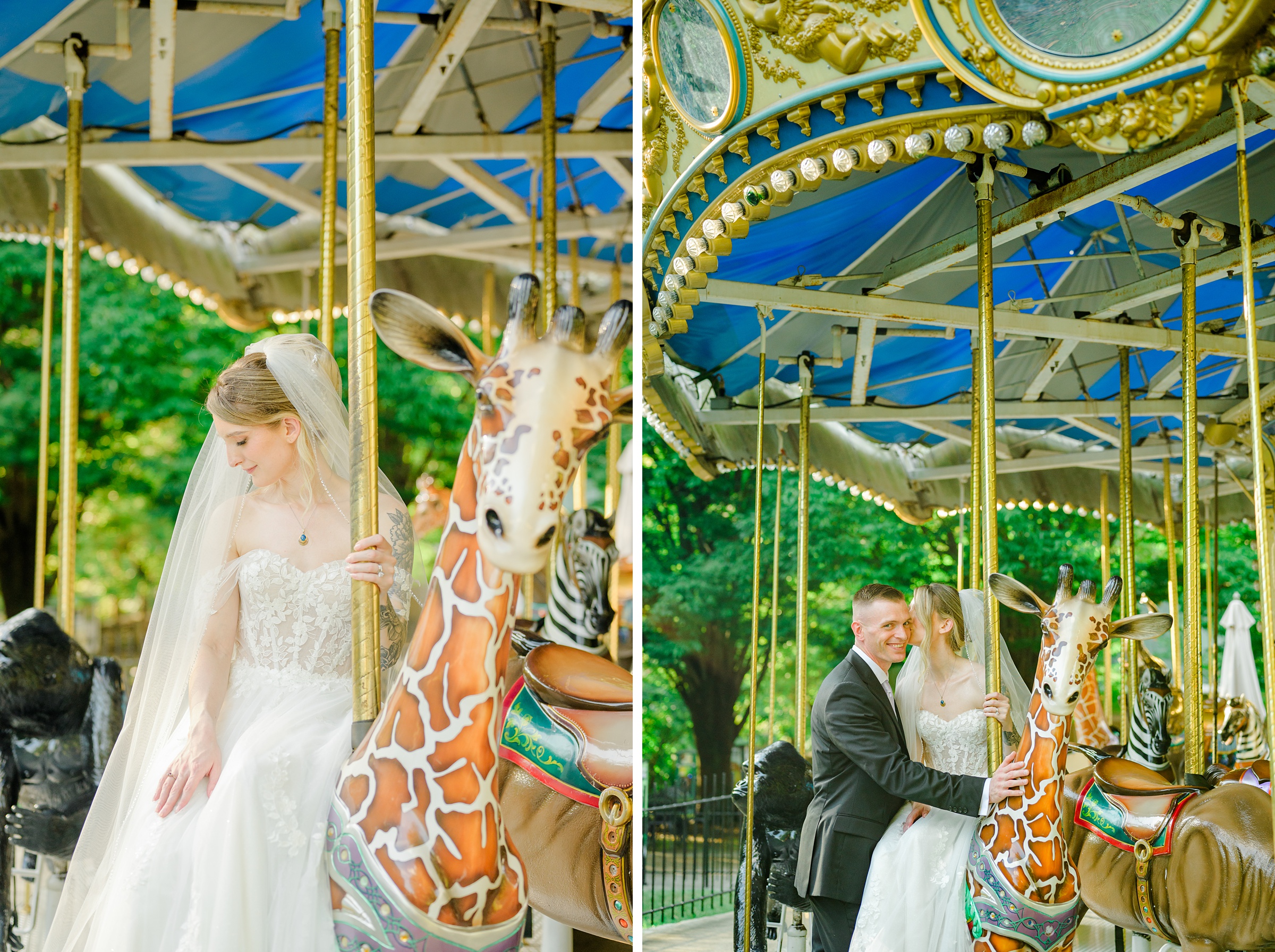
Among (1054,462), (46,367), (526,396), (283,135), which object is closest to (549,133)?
(283,135)

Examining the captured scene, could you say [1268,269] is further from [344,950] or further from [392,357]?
[392,357]

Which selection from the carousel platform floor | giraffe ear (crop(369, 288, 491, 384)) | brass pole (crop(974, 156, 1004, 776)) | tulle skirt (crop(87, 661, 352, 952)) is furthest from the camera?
the carousel platform floor

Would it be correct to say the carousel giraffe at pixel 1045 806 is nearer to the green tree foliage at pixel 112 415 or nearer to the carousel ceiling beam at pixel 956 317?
the carousel ceiling beam at pixel 956 317

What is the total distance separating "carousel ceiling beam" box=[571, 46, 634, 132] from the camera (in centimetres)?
488

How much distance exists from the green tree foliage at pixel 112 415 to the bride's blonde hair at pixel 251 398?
9412mm

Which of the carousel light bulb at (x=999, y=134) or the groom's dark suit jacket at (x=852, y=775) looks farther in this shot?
the groom's dark suit jacket at (x=852, y=775)

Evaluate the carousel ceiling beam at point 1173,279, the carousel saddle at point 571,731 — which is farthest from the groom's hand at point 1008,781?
the carousel ceiling beam at point 1173,279

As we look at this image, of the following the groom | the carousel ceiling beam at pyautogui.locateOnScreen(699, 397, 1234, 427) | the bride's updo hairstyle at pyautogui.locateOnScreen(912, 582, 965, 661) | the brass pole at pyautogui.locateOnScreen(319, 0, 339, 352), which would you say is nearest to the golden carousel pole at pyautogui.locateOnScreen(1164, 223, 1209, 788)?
the bride's updo hairstyle at pyautogui.locateOnScreen(912, 582, 965, 661)

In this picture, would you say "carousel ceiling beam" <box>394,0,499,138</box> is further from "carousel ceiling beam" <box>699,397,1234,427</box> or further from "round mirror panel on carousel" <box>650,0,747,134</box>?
"carousel ceiling beam" <box>699,397,1234,427</box>

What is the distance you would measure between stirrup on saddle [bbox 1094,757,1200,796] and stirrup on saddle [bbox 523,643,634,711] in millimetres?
1802

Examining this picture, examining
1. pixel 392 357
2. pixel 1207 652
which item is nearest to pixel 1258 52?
pixel 1207 652

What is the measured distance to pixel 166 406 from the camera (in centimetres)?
1232

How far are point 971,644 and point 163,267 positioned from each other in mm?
4959

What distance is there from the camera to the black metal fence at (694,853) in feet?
28.2
